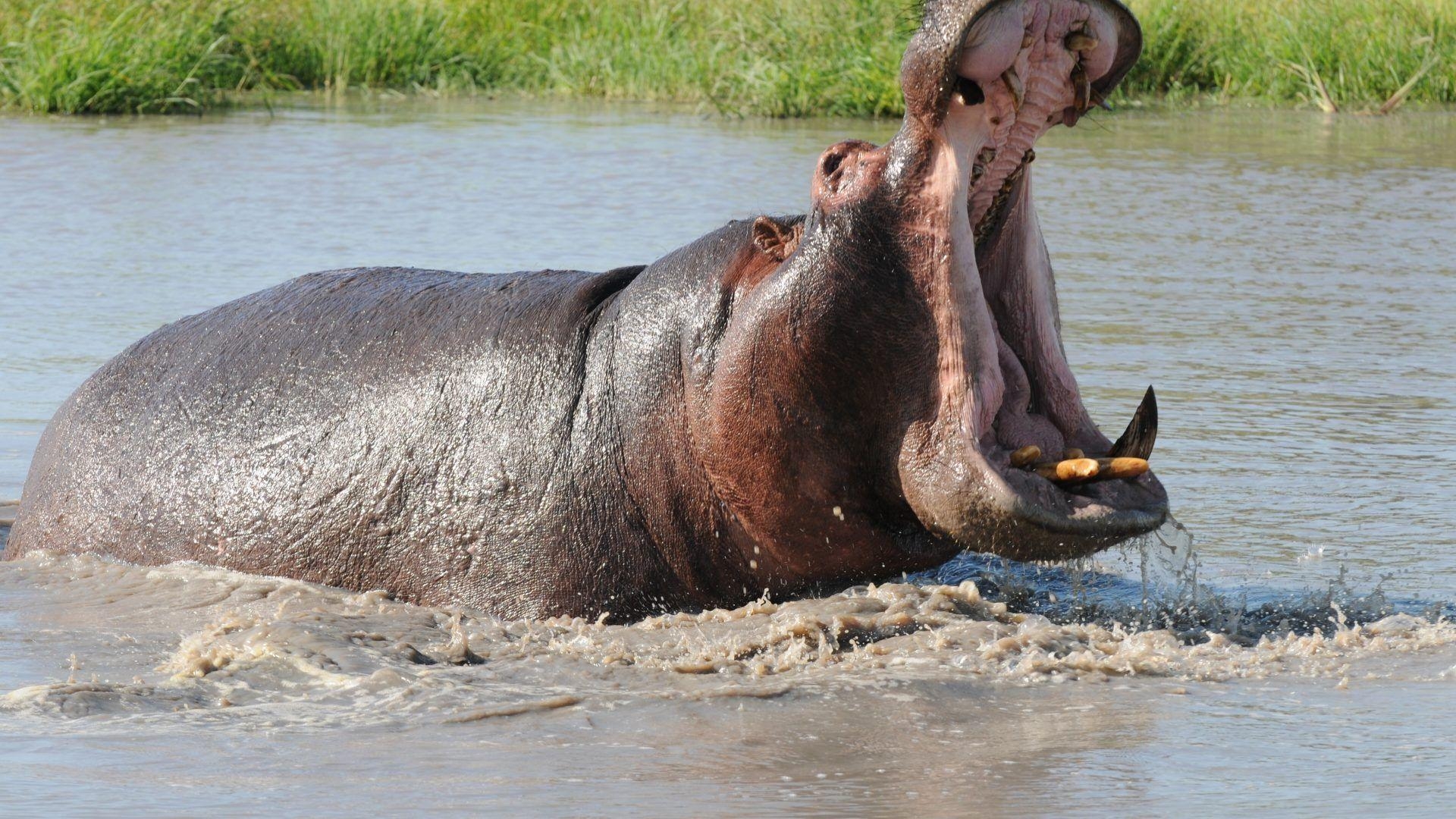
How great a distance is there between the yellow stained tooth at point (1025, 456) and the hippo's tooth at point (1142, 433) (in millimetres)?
168

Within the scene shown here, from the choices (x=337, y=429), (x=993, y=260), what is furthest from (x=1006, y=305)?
(x=337, y=429)

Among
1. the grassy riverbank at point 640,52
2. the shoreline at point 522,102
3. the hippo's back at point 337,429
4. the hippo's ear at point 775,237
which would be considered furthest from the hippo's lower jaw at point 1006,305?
the shoreline at point 522,102

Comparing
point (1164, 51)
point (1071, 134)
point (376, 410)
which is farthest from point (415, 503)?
point (1164, 51)

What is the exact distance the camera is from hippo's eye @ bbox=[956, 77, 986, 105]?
336 centimetres

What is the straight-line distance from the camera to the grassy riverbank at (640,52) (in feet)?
53.7

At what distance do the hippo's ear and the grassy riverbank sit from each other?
38.3 feet

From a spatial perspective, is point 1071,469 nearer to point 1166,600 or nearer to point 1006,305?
point 1006,305

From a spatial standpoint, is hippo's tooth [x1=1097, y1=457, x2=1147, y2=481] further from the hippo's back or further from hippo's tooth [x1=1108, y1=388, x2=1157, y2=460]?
the hippo's back

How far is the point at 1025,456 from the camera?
3582mm

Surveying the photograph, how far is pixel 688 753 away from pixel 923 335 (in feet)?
2.84

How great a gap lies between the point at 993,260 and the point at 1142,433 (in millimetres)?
427

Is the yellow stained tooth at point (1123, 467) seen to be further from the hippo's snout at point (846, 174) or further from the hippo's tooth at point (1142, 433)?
the hippo's snout at point (846, 174)

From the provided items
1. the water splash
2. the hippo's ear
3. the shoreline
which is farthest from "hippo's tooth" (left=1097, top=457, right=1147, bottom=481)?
the shoreline

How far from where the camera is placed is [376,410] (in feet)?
13.8
